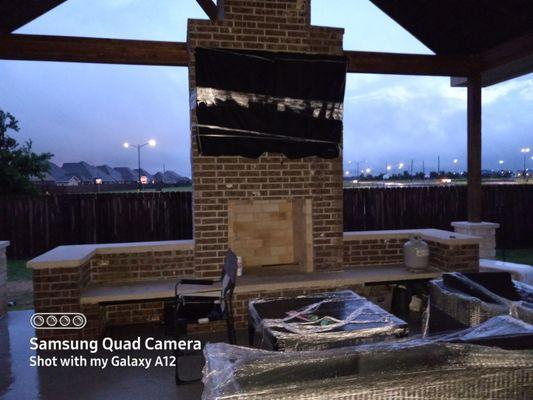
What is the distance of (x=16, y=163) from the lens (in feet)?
37.4

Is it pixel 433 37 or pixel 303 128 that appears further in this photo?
pixel 433 37

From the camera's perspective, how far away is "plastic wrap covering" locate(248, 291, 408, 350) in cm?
298

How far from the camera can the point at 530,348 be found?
207cm

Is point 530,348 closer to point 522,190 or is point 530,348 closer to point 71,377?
point 71,377

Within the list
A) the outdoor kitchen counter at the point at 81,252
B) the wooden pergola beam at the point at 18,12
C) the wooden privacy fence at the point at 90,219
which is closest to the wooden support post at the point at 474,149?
the outdoor kitchen counter at the point at 81,252

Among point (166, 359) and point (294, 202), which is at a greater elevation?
point (294, 202)

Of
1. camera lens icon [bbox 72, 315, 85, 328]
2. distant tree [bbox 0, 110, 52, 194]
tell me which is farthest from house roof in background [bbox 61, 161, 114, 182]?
camera lens icon [bbox 72, 315, 85, 328]

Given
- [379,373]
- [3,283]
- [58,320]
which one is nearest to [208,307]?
[58,320]

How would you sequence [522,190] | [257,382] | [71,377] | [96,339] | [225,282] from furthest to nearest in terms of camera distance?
[522,190], [96,339], [225,282], [71,377], [257,382]

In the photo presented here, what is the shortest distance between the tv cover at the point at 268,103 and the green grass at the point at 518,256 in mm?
5934

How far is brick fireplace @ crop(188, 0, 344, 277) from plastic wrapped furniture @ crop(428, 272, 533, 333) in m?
1.67

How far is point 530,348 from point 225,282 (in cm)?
271

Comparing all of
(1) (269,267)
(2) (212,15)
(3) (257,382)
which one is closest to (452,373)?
(3) (257,382)

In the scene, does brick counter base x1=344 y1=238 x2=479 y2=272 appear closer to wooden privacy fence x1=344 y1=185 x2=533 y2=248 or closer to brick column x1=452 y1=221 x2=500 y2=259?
brick column x1=452 y1=221 x2=500 y2=259
